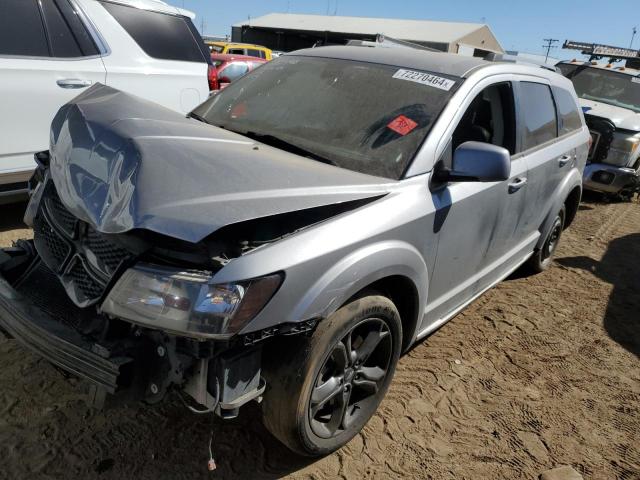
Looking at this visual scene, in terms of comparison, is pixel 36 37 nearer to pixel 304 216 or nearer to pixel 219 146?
pixel 219 146

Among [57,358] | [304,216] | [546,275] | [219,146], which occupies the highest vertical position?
[219,146]

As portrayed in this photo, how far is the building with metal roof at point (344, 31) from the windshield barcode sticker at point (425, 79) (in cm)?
3785

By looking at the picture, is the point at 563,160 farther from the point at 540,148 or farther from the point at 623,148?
the point at 623,148

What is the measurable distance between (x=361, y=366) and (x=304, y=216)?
86cm

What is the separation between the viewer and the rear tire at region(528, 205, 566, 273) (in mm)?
4590

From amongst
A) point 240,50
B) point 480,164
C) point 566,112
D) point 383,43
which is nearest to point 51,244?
point 480,164

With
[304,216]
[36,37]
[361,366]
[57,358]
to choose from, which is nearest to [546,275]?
[361,366]

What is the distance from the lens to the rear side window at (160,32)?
4672 millimetres

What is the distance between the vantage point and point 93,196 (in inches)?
75.3

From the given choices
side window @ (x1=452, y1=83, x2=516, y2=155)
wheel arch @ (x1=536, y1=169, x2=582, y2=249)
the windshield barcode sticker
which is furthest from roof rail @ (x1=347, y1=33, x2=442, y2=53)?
wheel arch @ (x1=536, y1=169, x2=582, y2=249)

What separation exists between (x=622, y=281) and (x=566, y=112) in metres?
1.87

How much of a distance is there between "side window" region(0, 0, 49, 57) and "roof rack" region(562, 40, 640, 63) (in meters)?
9.29

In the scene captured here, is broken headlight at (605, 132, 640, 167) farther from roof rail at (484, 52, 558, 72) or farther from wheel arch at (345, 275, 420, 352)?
wheel arch at (345, 275, 420, 352)

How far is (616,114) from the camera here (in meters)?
7.38
